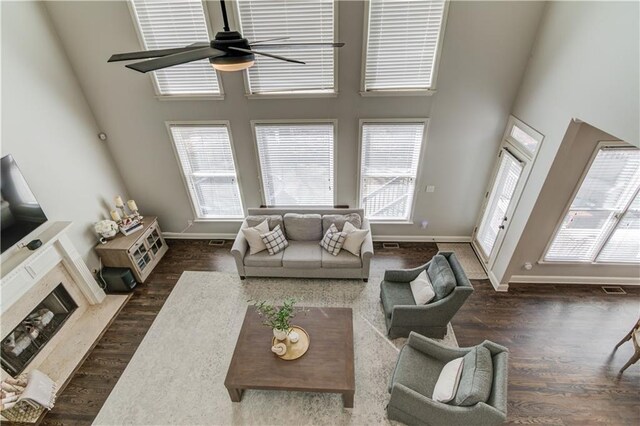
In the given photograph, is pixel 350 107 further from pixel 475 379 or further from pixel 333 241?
pixel 475 379

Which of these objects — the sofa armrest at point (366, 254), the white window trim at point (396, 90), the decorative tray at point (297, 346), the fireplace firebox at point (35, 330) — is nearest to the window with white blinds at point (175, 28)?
the white window trim at point (396, 90)

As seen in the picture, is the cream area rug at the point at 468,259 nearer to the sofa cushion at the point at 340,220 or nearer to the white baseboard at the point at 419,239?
the white baseboard at the point at 419,239

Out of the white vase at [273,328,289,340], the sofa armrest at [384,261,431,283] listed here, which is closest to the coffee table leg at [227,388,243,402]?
the white vase at [273,328,289,340]

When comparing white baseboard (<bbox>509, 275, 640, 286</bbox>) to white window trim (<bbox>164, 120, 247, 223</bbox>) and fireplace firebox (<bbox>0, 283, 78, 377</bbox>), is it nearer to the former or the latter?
white window trim (<bbox>164, 120, 247, 223</bbox>)

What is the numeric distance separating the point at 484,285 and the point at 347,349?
2.63m

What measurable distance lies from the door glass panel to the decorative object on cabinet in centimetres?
554

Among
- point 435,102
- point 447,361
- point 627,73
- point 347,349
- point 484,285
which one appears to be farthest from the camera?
point 484,285

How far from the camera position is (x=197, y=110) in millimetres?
4781

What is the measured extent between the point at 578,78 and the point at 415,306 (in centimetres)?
292

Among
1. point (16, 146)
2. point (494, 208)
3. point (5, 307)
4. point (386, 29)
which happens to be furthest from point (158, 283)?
point (494, 208)

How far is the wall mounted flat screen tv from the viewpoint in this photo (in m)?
3.51

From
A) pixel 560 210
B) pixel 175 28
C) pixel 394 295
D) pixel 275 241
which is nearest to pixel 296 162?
pixel 275 241

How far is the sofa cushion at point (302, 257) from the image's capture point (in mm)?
4781

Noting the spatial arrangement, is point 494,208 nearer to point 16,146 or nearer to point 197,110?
point 197,110
